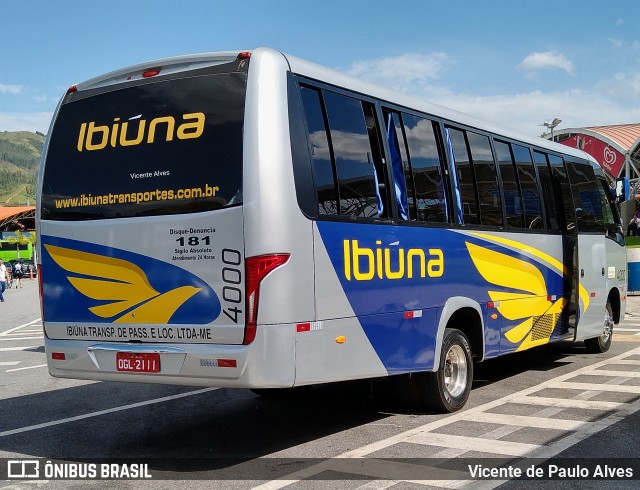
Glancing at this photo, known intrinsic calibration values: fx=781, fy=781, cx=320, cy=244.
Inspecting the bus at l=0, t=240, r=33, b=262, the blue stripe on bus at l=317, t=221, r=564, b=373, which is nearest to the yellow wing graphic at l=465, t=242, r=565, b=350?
the blue stripe on bus at l=317, t=221, r=564, b=373

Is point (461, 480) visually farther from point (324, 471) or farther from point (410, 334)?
point (410, 334)

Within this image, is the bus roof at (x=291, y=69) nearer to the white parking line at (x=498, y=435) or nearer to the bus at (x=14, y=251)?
the white parking line at (x=498, y=435)

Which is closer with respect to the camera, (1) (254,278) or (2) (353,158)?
(1) (254,278)

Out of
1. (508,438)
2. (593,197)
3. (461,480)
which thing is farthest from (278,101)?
(593,197)

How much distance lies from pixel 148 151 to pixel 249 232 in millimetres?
1242

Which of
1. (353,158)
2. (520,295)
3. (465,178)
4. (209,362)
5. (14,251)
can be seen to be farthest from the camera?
(14,251)

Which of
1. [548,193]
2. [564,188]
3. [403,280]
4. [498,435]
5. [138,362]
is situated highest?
[564,188]

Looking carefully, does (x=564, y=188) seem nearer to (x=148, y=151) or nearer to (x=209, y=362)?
(x=148, y=151)

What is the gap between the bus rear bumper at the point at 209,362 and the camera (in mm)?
5703

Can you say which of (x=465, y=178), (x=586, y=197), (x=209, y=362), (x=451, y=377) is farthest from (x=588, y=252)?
(x=209, y=362)

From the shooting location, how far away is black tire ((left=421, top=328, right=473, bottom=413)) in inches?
305

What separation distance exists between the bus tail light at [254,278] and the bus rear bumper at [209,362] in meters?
0.08

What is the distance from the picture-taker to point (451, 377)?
8.20 meters

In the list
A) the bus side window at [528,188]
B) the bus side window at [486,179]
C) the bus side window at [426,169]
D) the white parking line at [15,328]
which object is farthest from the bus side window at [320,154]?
the white parking line at [15,328]
